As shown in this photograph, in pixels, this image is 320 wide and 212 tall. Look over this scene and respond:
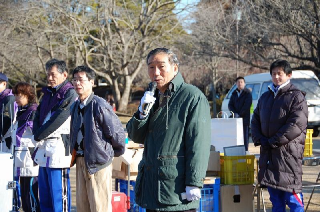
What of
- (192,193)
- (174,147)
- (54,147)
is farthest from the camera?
(54,147)

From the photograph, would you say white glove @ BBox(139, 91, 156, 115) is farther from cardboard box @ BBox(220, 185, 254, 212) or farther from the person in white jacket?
the person in white jacket

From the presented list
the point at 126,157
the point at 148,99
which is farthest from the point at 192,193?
the point at 126,157

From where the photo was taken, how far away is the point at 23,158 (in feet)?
21.8

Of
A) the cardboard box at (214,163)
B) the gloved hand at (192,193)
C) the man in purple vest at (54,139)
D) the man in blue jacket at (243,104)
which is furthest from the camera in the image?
the man in blue jacket at (243,104)

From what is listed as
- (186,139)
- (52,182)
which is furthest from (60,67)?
(186,139)

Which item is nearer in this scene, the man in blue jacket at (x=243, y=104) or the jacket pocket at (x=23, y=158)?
the jacket pocket at (x=23, y=158)

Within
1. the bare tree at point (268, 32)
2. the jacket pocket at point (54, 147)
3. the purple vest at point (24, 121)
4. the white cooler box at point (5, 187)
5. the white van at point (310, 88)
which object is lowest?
the white cooler box at point (5, 187)

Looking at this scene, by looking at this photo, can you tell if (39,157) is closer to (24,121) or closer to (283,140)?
(24,121)

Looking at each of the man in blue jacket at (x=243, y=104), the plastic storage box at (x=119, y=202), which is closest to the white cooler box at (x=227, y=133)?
the man in blue jacket at (x=243, y=104)

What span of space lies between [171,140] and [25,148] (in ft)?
11.5

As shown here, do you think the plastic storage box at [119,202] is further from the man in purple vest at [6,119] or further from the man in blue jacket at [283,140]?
the man in purple vest at [6,119]

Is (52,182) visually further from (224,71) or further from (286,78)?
(224,71)

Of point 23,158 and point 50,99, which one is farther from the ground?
point 50,99

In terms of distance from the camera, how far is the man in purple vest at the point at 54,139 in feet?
19.4
